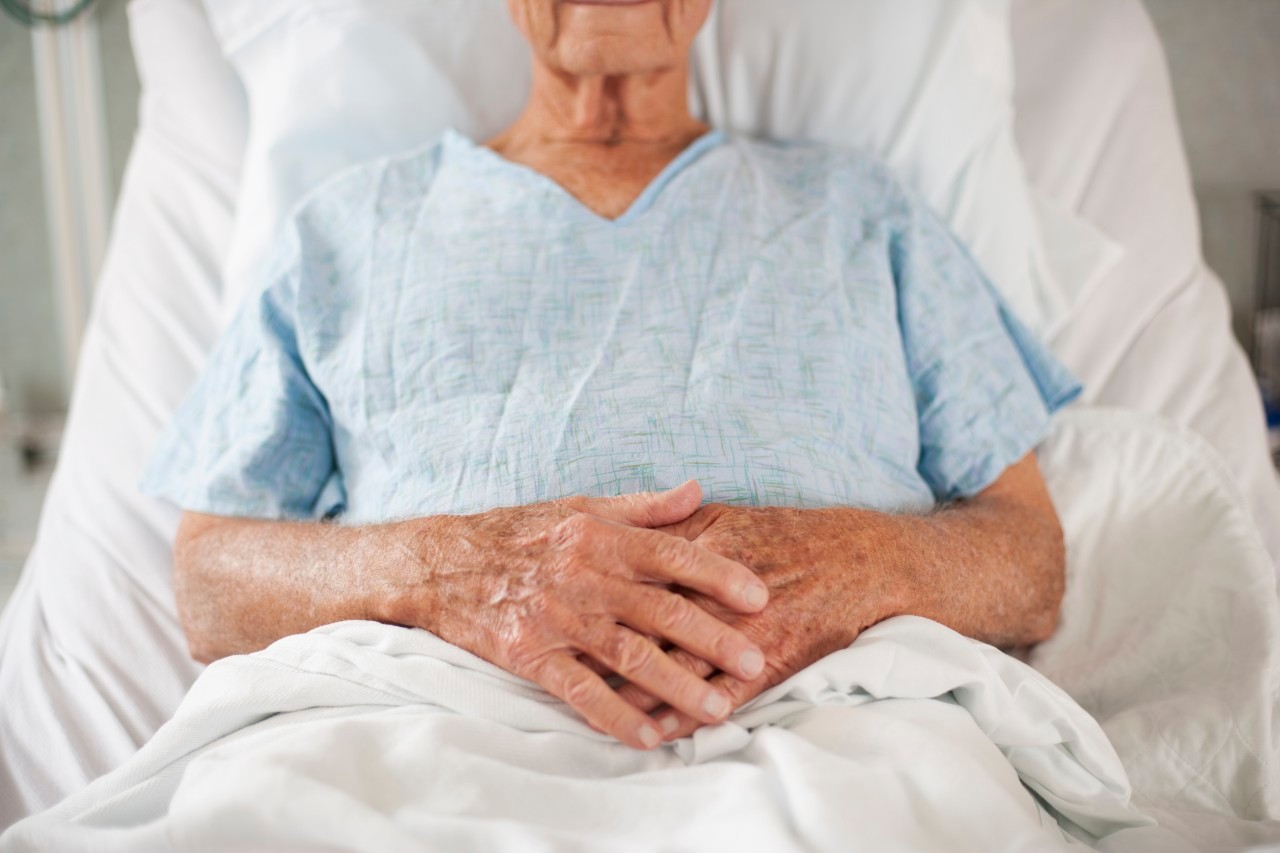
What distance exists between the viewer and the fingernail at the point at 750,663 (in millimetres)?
874

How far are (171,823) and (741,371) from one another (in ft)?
2.21

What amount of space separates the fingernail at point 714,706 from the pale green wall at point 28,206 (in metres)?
1.77

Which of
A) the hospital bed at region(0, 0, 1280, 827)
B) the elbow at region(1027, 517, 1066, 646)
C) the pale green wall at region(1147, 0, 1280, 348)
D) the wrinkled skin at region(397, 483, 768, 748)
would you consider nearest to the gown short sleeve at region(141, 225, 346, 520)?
the hospital bed at region(0, 0, 1280, 827)

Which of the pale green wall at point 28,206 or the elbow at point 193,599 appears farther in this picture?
the pale green wall at point 28,206

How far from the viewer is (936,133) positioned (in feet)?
4.91

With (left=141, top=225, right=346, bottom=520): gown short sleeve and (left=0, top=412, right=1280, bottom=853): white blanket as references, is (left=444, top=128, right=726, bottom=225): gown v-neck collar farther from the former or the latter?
(left=0, top=412, right=1280, bottom=853): white blanket

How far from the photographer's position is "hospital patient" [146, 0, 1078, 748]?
92 centimetres

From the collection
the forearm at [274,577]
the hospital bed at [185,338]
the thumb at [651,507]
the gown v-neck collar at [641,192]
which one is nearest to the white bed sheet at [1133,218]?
the hospital bed at [185,338]

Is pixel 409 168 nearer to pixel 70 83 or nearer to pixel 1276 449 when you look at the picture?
pixel 70 83

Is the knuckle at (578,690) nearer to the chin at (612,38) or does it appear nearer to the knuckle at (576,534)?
the knuckle at (576,534)

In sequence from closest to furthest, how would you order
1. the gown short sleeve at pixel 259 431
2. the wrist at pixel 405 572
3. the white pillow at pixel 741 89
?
the wrist at pixel 405 572 < the gown short sleeve at pixel 259 431 < the white pillow at pixel 741 89

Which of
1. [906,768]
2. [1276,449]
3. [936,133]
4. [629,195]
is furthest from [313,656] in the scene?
[1276,449]


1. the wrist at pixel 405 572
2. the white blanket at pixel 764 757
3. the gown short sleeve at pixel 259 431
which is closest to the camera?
the white blanket at pixel 764 757

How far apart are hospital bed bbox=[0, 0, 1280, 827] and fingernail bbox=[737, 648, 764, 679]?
1.49 ft
